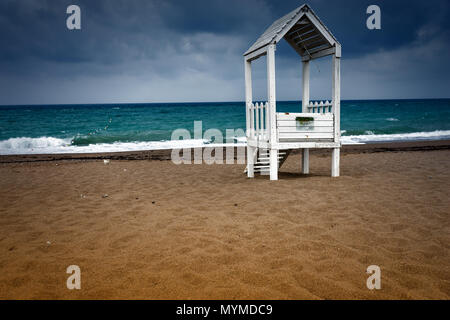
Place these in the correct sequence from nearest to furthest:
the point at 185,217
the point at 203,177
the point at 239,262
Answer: the point at 239,262 → the point at 185,217 → the point at 203,177

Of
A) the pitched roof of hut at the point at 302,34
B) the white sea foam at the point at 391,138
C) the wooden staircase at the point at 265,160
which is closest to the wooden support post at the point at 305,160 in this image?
the wooden staircase at the point at 265,160

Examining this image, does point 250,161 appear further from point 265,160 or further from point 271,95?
point 271,95

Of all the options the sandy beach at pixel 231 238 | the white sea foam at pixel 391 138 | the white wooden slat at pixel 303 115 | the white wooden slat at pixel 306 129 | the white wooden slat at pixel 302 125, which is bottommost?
the sandy beach at pixel 231 238

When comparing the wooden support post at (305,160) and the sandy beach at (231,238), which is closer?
the sandy beach at (231,238)

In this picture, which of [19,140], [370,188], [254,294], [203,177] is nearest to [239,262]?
[254,294]

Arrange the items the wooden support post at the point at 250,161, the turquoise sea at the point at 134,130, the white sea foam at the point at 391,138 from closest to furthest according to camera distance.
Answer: the wooden support post at the point at 250,161, the white sea foam at the point at 391,138, the turquoise sea at the point at 134,130

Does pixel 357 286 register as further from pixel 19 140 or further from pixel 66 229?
pixel 19 140

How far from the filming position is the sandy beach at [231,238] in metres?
3.00

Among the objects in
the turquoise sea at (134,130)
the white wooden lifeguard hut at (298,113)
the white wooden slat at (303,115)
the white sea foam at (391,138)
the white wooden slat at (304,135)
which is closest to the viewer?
the white wooden lifeguard hut at (298,113)

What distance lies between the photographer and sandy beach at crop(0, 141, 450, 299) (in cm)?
300

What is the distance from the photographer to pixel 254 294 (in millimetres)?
2850

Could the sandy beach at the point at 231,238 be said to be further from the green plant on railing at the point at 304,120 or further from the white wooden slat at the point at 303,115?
the white wooden slat at the point at 303,115

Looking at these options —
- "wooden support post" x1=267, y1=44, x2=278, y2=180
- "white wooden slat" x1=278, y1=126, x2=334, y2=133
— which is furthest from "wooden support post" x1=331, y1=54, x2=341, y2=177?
"wooden support post" x1=267, y1=44, x2=278, y2=180
